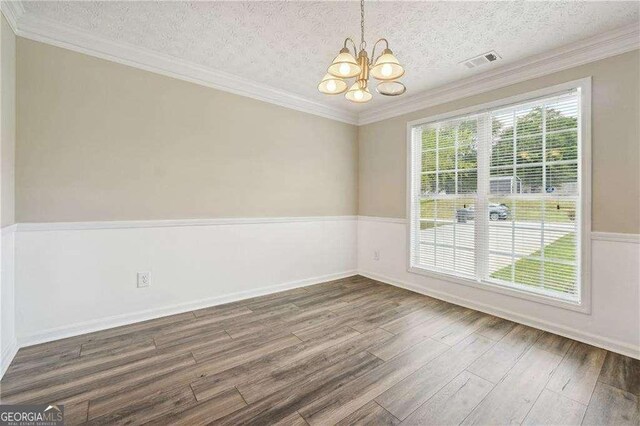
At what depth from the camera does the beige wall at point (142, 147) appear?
234 cm

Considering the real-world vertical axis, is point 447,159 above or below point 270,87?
below

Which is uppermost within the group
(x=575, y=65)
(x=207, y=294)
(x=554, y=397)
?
(x=575, y=65)

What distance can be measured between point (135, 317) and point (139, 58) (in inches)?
97.4

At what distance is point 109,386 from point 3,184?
155cm

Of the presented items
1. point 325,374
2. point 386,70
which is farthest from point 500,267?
point 386,70

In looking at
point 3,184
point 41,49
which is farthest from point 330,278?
point 41,49

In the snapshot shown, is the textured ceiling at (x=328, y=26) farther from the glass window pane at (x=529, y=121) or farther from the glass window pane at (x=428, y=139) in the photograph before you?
the glass window pane at (x=428, y=139)

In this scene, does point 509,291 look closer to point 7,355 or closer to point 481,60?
point 481,60

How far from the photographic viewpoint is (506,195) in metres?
3.00

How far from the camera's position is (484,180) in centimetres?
316

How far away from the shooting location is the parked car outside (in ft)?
9.98

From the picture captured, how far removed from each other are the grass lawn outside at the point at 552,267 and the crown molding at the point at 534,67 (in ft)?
5.08

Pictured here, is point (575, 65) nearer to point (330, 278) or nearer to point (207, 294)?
point (330, 278)

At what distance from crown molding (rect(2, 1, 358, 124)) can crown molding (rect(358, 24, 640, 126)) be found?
1478 millimetres
